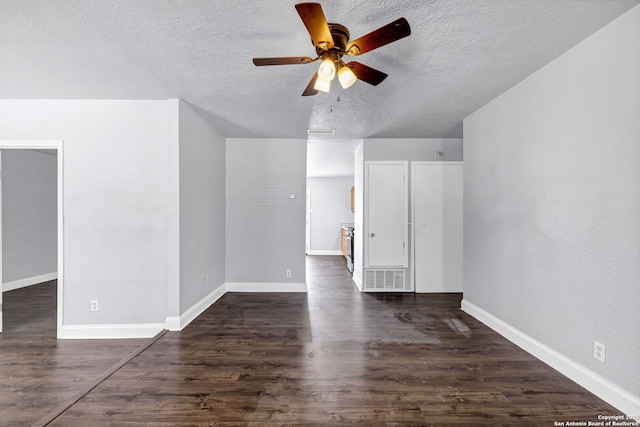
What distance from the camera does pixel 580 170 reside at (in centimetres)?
212

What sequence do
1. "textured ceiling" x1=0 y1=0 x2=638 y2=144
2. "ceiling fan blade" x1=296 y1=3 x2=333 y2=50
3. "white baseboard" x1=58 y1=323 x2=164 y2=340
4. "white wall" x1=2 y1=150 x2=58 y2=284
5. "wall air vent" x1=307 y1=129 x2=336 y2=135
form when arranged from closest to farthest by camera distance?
"ceiling fan blade" x1=296 y1=3 x2=333 y2=50
"textured ceiling" x1=0 y1=0 x2=638 y2=144
"white baseboard" x1=58 y1=323 x2=164 y2=340
"wall air vent" x1=307 y1=129 x2=336 y2=135
"white wall" x1=2 y1=150 x2=58 y2=284

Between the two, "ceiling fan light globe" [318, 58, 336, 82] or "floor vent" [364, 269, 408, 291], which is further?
"floor vent" [364, 269, 408, 291]

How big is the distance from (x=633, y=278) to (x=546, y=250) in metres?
0.66

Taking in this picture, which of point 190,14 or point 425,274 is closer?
point 190,14

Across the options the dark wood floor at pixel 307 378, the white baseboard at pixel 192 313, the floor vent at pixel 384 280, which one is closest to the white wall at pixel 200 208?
the white baseboard at pixel 192 313

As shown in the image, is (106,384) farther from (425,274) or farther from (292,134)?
(425,274)

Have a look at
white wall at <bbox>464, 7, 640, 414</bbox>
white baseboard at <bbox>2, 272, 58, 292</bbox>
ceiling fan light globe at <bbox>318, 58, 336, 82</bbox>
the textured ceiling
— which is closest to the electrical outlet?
white wall at <bbox>464, 7, 640, 414</bbox>

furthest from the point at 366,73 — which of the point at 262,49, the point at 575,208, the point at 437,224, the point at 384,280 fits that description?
the point at 384,280

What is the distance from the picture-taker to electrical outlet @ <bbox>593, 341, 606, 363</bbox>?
1.95m

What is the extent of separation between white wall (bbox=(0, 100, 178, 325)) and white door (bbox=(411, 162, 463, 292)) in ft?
11.9

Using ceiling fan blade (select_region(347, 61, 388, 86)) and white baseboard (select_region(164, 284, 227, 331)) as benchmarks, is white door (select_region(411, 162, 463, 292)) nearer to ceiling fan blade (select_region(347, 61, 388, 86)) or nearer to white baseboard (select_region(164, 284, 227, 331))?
ceiling fan blade (select_region(347, 61, 388, 86))

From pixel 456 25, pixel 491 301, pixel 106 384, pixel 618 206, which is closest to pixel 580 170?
pixel 618 206

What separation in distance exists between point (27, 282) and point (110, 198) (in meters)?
3.66

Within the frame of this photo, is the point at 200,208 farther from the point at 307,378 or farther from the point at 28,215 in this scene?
the point at 28,215
